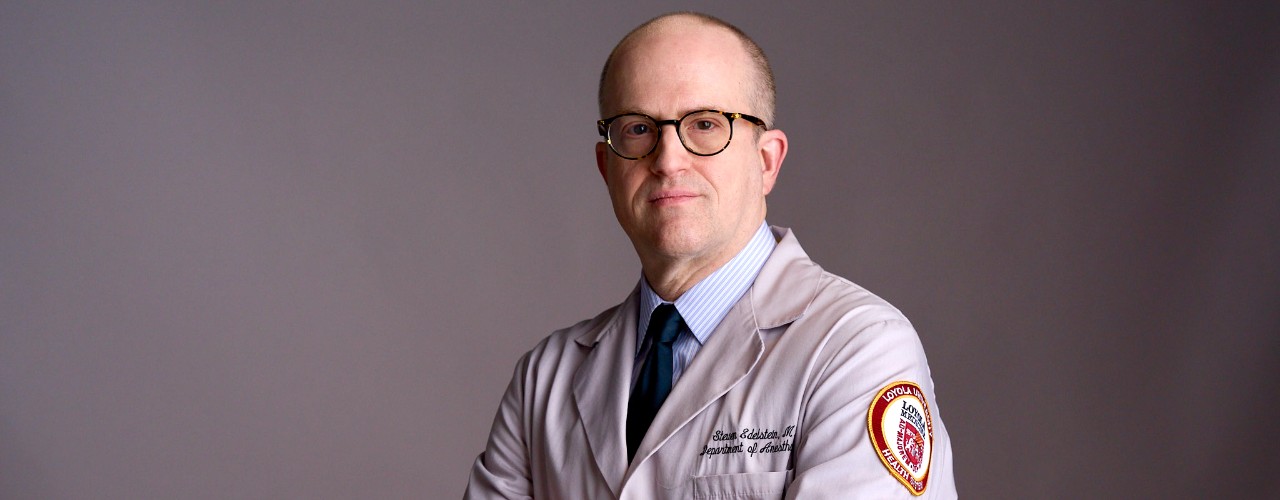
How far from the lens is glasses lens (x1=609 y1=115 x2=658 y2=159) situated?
2.23 m

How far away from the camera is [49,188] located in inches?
169

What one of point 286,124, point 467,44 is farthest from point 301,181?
point 467,44

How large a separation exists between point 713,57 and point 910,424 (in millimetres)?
755

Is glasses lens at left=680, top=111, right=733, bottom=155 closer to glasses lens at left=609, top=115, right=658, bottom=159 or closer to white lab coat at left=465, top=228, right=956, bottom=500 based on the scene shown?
glasses lens at left=609, top=115, right=658, bottom=159

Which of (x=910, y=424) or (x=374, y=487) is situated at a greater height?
(x=910, y=424)

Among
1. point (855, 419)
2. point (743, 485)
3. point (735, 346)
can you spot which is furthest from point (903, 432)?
point (735, 346)

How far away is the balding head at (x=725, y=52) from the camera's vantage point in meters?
2.27

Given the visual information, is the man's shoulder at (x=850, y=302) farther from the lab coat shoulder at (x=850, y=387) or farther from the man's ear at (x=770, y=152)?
the man's ear at (x=770, y=152)

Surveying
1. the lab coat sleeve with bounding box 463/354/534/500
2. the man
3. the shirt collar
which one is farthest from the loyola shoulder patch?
the lab coat sleeve with bounding box 463/354/534/500

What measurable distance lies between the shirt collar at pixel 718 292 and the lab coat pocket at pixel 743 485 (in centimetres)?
30

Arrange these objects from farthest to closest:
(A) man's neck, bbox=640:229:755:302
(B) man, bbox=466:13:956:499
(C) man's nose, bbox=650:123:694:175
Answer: (A) man's neck, bbox=640:229:755:302 → (C) man's nose, bbox=650:123:694:175 → (B) man, bbox=466:13:956:499

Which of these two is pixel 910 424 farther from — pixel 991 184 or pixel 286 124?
pixel 286 124

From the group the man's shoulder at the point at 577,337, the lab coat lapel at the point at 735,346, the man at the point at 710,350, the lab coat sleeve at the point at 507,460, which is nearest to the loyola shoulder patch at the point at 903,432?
the man at the point at 710,350

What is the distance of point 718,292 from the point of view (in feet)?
7.50
